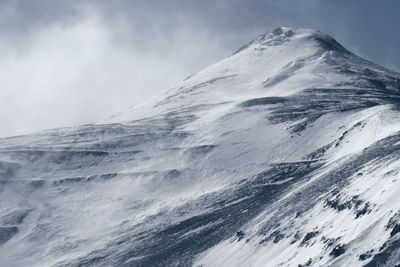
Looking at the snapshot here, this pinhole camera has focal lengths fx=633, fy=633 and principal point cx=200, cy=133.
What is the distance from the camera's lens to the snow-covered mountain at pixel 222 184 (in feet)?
163

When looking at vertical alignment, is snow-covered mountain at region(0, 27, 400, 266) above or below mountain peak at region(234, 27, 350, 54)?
below

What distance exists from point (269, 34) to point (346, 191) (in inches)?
5006

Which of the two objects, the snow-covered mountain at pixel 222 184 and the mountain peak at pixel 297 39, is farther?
the mountain peak at pixel 297 39

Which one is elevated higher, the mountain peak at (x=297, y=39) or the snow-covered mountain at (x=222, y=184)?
the mountain peak at (x=297, y=39)

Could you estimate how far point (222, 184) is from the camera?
70.8 metres

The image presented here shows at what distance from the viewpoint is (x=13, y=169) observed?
83000mm

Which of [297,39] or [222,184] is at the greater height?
[297,39]

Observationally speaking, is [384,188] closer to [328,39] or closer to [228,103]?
[228,103]

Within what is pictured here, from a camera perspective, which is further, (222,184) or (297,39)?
(297,39)

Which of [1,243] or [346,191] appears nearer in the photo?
[346,191]

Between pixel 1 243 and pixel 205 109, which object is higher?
pixel 205 109

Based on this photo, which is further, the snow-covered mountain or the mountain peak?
the mountain peak

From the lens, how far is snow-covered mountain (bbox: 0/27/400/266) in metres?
49.6

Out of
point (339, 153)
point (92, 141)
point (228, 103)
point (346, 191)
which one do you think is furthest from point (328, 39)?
point (346, 191)
